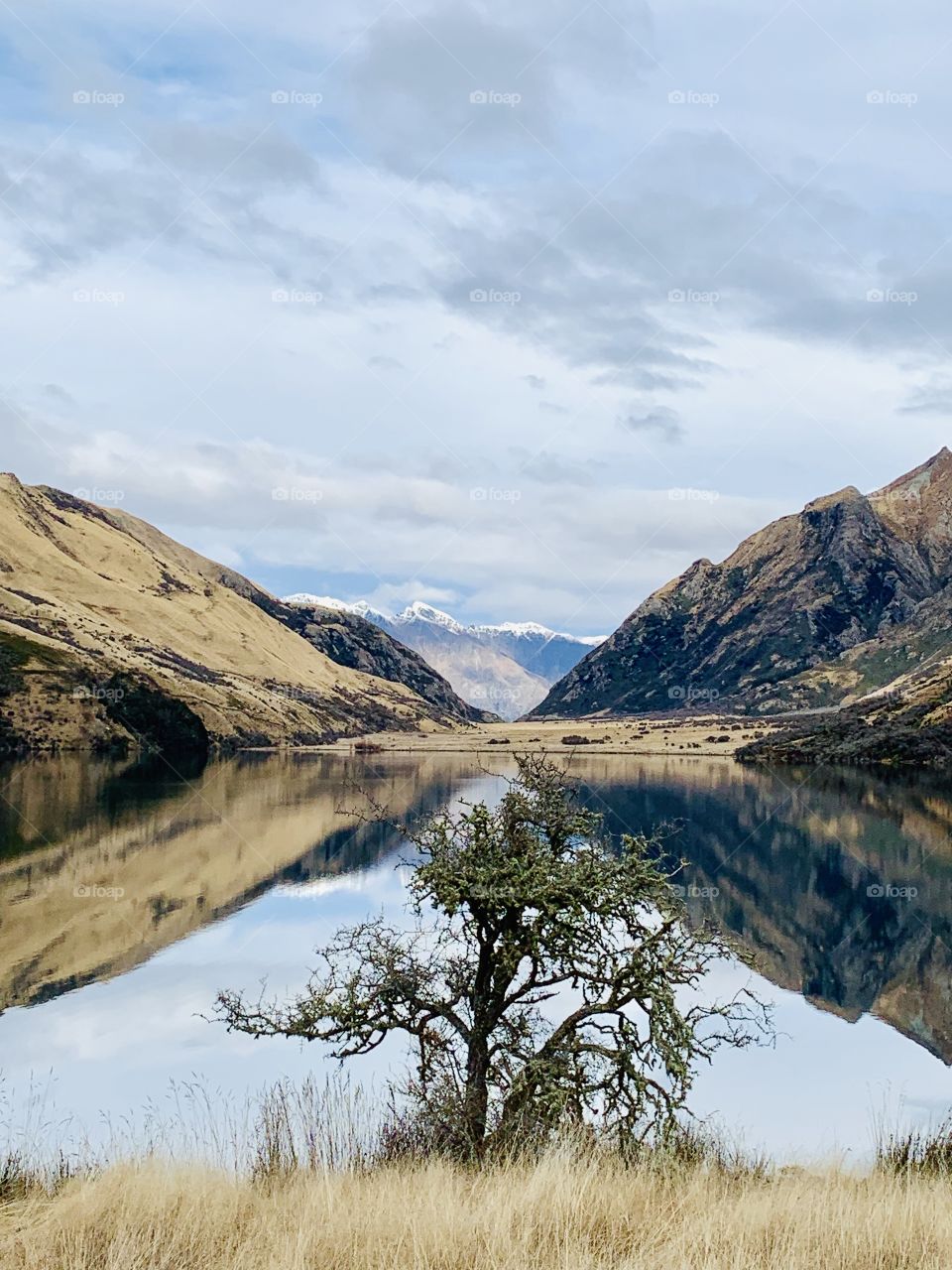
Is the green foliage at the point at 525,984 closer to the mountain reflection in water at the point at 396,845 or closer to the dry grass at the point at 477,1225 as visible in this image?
Result: the mountain reflection in water at the point at 396,845

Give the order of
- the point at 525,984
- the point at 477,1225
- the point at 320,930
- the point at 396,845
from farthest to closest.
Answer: the point at 396,845, the point at 320,930, the point at 525,984, the point at 477,1225

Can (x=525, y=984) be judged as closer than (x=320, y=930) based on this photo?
Yes

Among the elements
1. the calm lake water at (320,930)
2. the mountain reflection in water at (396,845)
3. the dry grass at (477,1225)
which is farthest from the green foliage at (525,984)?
the calm lake water at (320,930)

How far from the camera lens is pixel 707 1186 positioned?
51.4 feet

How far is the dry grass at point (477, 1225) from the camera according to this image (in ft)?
37.6

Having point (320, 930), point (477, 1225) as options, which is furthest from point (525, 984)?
point (320, 930)

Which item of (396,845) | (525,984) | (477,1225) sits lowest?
(396,845)

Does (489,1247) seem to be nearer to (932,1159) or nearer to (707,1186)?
(707,1186)

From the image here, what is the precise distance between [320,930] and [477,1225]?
42.9 m

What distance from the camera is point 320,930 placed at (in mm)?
53469

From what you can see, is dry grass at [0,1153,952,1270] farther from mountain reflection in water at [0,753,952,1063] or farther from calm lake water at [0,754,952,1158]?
calm lake water at [0,754,952,1158]

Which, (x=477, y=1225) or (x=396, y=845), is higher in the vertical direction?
(x=477, y=1225)

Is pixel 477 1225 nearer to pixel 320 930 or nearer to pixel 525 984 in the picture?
pixel 525 984

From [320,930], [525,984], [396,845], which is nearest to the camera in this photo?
[525,984]
